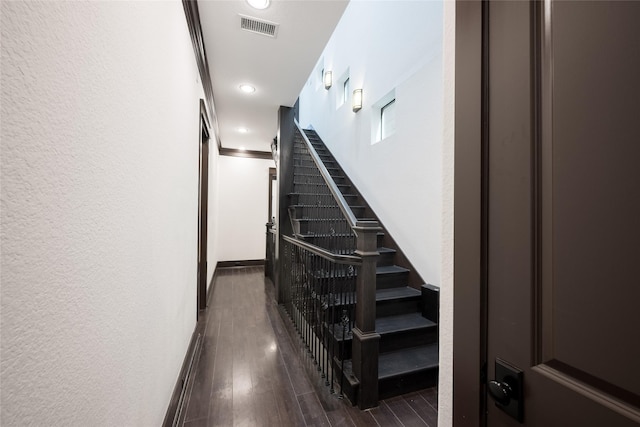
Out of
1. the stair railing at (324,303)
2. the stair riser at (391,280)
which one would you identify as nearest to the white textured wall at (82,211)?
the stair railing at (324,303)

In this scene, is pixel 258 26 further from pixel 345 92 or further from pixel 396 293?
pixel 345 92

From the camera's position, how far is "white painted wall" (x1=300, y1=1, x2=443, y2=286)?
2568 millimetres

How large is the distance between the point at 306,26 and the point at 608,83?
7.16ft

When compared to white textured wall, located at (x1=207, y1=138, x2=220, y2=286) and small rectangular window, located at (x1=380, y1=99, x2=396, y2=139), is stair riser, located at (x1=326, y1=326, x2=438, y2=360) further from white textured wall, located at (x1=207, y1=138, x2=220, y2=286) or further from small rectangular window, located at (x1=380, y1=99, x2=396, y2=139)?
white textured wall, located at (x1=207, y1=138, x2=220, y2=286)

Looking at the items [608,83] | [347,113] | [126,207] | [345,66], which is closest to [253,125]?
[347,113]

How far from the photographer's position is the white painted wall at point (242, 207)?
6020 millimetres

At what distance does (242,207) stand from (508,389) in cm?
607

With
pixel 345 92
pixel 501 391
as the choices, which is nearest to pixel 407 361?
pixel 501 391

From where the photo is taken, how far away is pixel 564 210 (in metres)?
0.51

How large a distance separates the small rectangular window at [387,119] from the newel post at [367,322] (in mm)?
2173

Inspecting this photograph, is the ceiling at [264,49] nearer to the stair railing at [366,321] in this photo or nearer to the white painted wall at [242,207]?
the stair railing at [366,321]

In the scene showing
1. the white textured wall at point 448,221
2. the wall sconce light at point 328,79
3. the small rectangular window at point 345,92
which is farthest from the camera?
the wall sconce light at point 328,79

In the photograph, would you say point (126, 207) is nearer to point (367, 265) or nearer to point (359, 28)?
point (367, 265)

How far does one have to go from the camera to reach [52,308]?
0.56m
